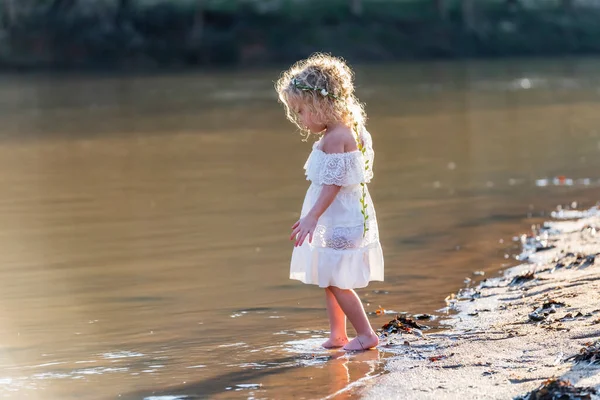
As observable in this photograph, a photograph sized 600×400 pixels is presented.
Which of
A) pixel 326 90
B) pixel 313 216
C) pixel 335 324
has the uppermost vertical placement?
pixel 326 90

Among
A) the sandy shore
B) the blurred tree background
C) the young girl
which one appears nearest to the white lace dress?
the young girl

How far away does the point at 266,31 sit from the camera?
30.2 metres

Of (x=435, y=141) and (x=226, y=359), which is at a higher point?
(x=435, y=141)

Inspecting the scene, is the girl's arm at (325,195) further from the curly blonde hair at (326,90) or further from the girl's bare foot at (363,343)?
the girl's bare foot at (363,343)

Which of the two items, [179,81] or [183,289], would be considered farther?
[179,81]

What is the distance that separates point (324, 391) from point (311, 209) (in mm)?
793

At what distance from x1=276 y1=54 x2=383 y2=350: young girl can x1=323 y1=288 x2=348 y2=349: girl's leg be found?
7 cm

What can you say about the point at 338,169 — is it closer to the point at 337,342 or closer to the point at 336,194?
the point at 336,194

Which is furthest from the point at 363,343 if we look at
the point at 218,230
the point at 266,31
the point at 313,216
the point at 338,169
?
the point at 266,31

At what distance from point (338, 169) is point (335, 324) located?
712 mm

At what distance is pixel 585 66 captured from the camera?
2508 centimetres

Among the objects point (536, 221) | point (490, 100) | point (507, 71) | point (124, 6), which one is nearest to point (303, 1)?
point (124, 6)

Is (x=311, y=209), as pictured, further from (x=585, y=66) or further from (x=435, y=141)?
(x=585, y=66)

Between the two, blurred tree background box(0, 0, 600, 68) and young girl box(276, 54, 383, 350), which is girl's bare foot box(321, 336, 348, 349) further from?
blurred tree background box(0, 0, 600, 68)
